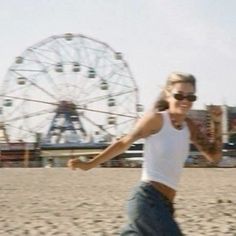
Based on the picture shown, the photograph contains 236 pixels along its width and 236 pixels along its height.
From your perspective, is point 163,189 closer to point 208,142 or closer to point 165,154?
point 165,154

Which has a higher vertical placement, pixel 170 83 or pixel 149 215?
pixel 170 83

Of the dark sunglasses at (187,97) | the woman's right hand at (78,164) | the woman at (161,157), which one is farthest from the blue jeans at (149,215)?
the dark sunglasses at (187,97)

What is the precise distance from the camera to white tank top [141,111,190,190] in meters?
3.07

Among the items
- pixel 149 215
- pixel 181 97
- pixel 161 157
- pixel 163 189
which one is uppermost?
pixel 181 97

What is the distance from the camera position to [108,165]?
176 ft

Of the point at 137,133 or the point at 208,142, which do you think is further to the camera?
the point at 208,142

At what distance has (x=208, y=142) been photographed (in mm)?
3406

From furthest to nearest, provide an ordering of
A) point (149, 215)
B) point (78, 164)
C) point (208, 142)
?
1. point (208, 142)
2. point (78, 164)
3. point (149, 215)

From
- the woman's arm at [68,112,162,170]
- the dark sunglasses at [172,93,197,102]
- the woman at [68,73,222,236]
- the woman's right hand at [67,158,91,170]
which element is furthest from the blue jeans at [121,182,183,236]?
the dark sunglasses at [172,93,197,102]

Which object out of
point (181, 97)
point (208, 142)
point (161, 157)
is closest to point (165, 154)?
point (161, 157)

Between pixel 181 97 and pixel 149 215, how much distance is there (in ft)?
1.90

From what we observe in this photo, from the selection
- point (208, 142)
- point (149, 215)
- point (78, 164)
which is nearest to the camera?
point (149, 215)

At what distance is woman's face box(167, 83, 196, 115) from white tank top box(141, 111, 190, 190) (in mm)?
68

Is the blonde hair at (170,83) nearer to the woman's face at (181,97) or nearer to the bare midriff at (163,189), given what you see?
the woman's face at (181,97)
